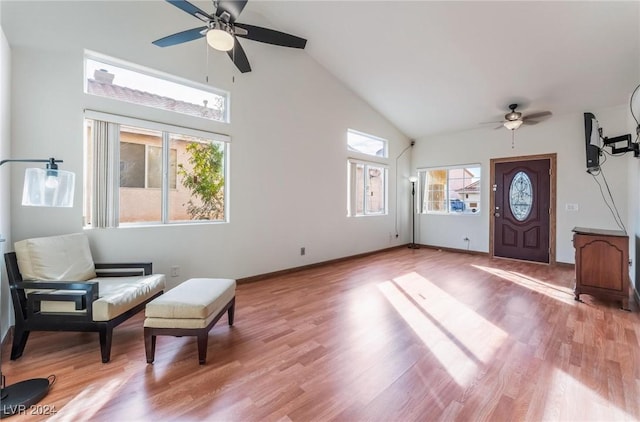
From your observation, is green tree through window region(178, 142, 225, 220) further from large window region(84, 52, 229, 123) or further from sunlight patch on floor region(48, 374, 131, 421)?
sunlight patch on floor region(48, 374, 131, 421)

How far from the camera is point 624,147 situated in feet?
14.5

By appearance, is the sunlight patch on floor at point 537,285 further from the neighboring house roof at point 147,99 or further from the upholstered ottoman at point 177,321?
the neighboring house roof at point 147,99

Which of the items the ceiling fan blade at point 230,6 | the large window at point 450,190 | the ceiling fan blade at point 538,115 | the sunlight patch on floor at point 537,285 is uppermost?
the ceiling fan blade at point 230,6

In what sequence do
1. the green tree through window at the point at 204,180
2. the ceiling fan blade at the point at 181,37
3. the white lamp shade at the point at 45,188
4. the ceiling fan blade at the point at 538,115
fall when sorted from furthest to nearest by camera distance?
the ceiling fan blade at the point at 538,115 < the green tree through window at the point at 204,180 < the ceiling fan blade at the point at 181,37 < the white lamp shade at the point at 45,188

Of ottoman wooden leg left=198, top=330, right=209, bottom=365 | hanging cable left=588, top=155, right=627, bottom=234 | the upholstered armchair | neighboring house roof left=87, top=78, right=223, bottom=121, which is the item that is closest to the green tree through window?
neighboring house roof left=87, top=78, right=223, bottom=121

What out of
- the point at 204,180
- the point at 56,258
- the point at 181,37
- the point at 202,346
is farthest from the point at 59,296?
the point at 181,37

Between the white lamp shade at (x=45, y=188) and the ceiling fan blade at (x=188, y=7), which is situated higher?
the ceiling fan blade at (x=188, y=7)

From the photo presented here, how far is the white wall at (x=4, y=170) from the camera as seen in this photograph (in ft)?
7.79

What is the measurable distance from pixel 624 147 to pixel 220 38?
19.8ft

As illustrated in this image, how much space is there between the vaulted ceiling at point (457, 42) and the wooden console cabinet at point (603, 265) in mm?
2365

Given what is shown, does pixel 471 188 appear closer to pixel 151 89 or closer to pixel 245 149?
pixel 245 149

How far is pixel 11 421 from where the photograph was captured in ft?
5.06

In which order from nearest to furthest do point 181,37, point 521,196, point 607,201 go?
1. point 181,37
2. point 607,201
3. point 521,196

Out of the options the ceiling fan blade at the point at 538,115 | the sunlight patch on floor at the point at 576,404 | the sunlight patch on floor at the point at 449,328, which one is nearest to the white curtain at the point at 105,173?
the sunlight patch on floor at the point at 449,328
